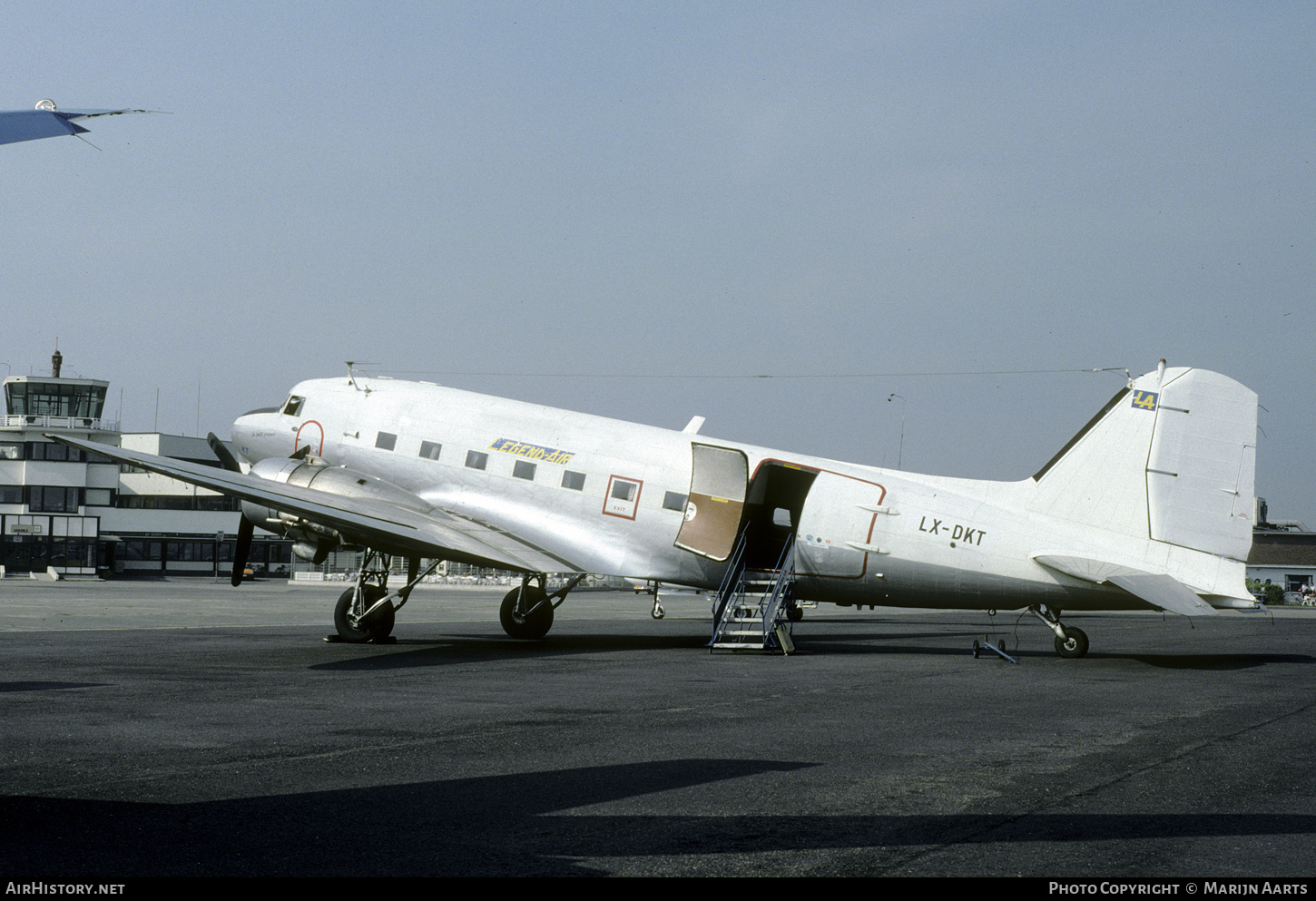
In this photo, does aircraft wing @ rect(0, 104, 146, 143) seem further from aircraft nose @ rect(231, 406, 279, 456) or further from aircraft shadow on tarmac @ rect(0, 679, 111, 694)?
aircraft nose @ rect(231, 406, 279, 456)

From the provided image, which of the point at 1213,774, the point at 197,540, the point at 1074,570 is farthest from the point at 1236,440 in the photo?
the point at 197,540

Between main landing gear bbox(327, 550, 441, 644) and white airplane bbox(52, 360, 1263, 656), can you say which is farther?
main landing gear bbox(327, 550, 441, 644)

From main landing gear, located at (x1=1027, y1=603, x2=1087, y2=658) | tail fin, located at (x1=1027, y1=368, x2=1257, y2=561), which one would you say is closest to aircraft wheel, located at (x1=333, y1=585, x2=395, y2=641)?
main landing gear, located at (x1=1027, y1=603, x2=1087, y2=658)

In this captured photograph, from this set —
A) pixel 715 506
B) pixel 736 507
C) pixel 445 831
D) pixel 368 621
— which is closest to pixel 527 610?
pixel 368 621

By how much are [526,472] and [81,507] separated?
81727 mm

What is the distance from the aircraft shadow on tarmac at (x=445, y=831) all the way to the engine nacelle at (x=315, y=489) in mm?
12603

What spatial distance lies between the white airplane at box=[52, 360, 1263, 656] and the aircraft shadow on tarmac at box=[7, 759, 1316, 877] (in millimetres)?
10607

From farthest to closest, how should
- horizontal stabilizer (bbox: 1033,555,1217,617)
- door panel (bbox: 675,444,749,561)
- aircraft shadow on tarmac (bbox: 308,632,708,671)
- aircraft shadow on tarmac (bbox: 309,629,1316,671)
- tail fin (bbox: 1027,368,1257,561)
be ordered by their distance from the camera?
door panel (bbox: 675,444,749,561) → aircraft shadow on tarmac (bbox: 309,629,1316,671) → tail fin (bbox: 1027,368,1257,561) → aircraft shadow on tarmac (bbox: 308,632,708,671) → horizontal stabilizer (bbox: 1033,555,1217,617)

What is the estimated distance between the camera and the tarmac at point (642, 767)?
600 centimetres

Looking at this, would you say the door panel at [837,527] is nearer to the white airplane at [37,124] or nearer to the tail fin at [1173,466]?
the tail fin at [1173,466]

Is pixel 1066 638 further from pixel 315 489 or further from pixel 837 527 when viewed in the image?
pixel 315 489

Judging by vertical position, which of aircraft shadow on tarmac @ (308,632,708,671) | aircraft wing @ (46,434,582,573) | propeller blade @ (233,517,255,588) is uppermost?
aircraft wing @ (46,434,582,573)

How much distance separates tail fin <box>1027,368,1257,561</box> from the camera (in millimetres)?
17844

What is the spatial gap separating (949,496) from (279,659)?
11021 millimetres
